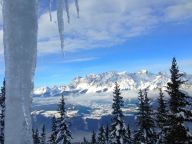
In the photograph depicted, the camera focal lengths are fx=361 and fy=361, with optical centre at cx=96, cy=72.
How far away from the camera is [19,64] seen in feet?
14.1

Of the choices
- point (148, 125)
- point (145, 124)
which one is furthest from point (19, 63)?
point (148, 125)

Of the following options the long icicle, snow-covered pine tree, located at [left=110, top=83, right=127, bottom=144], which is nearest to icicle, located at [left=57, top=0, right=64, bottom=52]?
the long icicle

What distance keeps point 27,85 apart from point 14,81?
17cm

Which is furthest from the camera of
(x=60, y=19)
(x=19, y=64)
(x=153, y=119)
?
(x=153, y=119)

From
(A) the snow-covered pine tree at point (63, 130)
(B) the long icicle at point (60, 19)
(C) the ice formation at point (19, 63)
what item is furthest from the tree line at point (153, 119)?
(C) the ice formation at point (19, 63)

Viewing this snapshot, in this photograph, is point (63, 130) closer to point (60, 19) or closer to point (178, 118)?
point (178, 118)

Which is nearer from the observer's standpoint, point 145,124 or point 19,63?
point 19,63

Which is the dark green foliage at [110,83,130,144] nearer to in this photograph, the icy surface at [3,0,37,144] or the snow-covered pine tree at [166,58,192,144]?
the snow-covered pine tree at [166,58,192,144]

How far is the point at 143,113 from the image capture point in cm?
4828

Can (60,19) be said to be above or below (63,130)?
above

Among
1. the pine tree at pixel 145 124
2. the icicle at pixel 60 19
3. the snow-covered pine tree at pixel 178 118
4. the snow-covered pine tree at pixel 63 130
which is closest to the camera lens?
the icicle at pixel 60 19

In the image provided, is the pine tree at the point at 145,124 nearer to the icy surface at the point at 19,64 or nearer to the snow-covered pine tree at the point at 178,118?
the snow-covered pine tree at the point at 178,118

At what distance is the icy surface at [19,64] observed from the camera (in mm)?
4148

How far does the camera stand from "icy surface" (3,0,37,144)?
4148mm
